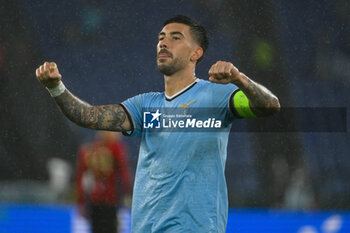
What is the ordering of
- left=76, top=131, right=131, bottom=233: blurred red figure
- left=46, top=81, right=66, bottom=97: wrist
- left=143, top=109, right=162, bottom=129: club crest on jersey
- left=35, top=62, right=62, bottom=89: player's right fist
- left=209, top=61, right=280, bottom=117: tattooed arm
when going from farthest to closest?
1. left=76, top=131, right=131, bottom=233: blurred red figure
2. left=143, top=109, right=162, bottom=129: club crest on jersey
3. left=46, top=81, right=66, bottom=97: wrist
4. left=35, top=62, right=62, bottom=89: player's right fist
5. left=209, top=61, right=280, bottom=117: tattooed arm

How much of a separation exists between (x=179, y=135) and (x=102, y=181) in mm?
1879

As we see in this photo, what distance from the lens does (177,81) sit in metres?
2.27

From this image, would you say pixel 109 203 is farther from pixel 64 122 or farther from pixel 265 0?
pixel 265 0

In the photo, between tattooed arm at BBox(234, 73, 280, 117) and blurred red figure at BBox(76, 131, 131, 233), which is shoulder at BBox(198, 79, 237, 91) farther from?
blurred red figure at BBox(76, 131, 131, 233)

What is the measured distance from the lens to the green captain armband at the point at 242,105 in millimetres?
2011

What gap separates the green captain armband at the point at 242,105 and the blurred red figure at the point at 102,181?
6.16 feet

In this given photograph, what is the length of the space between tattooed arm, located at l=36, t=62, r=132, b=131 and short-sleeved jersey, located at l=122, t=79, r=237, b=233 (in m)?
0.17

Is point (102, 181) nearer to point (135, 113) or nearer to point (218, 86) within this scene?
point (135, 113)

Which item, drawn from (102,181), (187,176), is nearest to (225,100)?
(187,176)

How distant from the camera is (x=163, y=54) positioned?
2256mm

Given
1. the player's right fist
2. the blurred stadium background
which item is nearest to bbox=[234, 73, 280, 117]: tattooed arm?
the player's right fist

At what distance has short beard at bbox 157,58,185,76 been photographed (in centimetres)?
224

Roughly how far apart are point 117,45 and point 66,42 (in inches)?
45.7

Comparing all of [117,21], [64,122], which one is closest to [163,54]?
[117,21]
